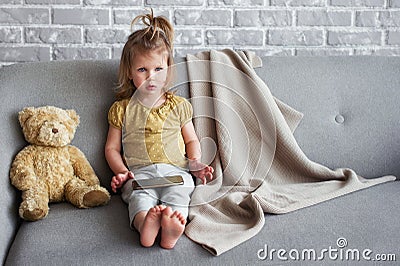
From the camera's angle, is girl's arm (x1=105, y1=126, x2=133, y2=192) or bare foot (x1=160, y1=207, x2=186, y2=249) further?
girl's arm (x1=105, y1=126, x2=133, y2=192)

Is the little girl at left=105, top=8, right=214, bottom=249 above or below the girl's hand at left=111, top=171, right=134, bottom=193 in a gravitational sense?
above

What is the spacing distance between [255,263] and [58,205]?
25.9 inches

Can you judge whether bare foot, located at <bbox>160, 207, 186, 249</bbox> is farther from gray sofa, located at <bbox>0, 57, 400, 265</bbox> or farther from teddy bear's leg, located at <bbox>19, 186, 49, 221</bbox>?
teddy bear's leg, located at <bbox>19, 186, 49, 221</bbox>

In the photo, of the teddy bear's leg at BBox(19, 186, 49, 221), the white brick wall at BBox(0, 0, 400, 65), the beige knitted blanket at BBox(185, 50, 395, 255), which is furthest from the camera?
the white brick wall at BBox(0, 0, 400, 65)

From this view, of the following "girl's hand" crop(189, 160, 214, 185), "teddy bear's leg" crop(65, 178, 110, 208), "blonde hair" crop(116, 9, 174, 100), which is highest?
"blonde hair" crop(116, 9, 174, 100)

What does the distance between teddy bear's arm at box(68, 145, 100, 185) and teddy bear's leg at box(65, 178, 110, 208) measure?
2.5 inches

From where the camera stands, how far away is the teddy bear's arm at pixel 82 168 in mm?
1864

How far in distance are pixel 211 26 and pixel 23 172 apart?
1.06 metres

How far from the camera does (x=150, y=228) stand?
1.48m

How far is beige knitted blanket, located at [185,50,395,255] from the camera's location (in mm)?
1858

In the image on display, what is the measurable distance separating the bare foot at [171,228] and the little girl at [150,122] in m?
0.29

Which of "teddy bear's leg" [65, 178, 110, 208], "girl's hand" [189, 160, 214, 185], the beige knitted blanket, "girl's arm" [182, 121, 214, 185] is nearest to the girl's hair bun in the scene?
the beige knitted blanket

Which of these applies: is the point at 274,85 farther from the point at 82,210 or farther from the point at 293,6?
the point at 82,210

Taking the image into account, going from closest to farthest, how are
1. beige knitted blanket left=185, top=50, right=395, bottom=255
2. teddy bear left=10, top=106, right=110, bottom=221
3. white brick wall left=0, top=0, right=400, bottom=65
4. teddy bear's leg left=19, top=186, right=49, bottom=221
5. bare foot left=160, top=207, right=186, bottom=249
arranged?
bare foot left=160, top=207, right=186, bottom=249
teddy bear's leg left=19, top=186, right=49, bottom=221
teddy bear left=10, top=106, right=110, bottom=221
beige knitted blanket left=185, top=50, right=395, bottom=255
white brick wall left=0, top=0, right=400, bottom=65
